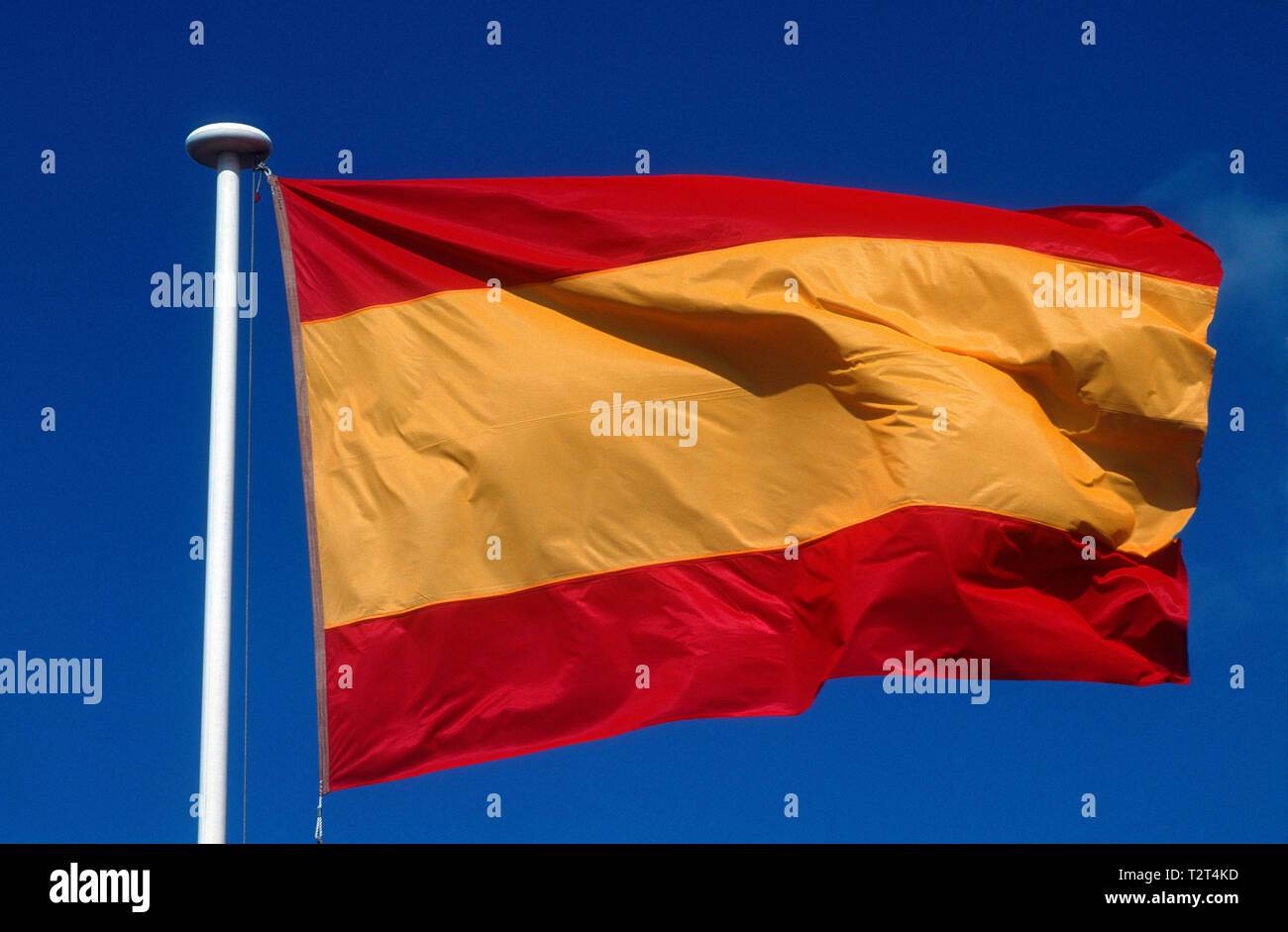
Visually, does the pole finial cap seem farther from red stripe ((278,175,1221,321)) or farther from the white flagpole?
red stripe ((278,175,1221,321))

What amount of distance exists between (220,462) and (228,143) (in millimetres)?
2153

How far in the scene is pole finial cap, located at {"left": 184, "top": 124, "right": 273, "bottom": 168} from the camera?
35.1ft

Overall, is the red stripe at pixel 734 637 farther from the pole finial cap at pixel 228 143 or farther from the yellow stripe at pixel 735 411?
the pole finial cap at pixel 228 143

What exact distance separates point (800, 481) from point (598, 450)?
1459mm

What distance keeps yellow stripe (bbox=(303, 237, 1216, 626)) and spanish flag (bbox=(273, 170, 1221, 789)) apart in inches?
0.8

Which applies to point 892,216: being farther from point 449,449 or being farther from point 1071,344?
point 449,449

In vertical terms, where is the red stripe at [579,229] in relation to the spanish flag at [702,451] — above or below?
above

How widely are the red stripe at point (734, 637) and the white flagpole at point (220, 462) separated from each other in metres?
1.08

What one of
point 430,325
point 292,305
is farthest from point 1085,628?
point 292,305

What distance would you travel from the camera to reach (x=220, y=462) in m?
10.0

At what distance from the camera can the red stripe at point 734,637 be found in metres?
10.9

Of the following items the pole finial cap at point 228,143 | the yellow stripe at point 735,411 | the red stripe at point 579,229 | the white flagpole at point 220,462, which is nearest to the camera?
the white flagpole at point 220,462

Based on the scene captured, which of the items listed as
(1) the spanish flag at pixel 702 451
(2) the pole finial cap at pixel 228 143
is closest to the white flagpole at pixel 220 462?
(2) the pole finial cap at pixel 228 143

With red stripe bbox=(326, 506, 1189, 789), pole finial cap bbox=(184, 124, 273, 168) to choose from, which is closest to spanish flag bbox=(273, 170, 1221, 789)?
red stripe bbox=(326, 506, 1189, 789)
